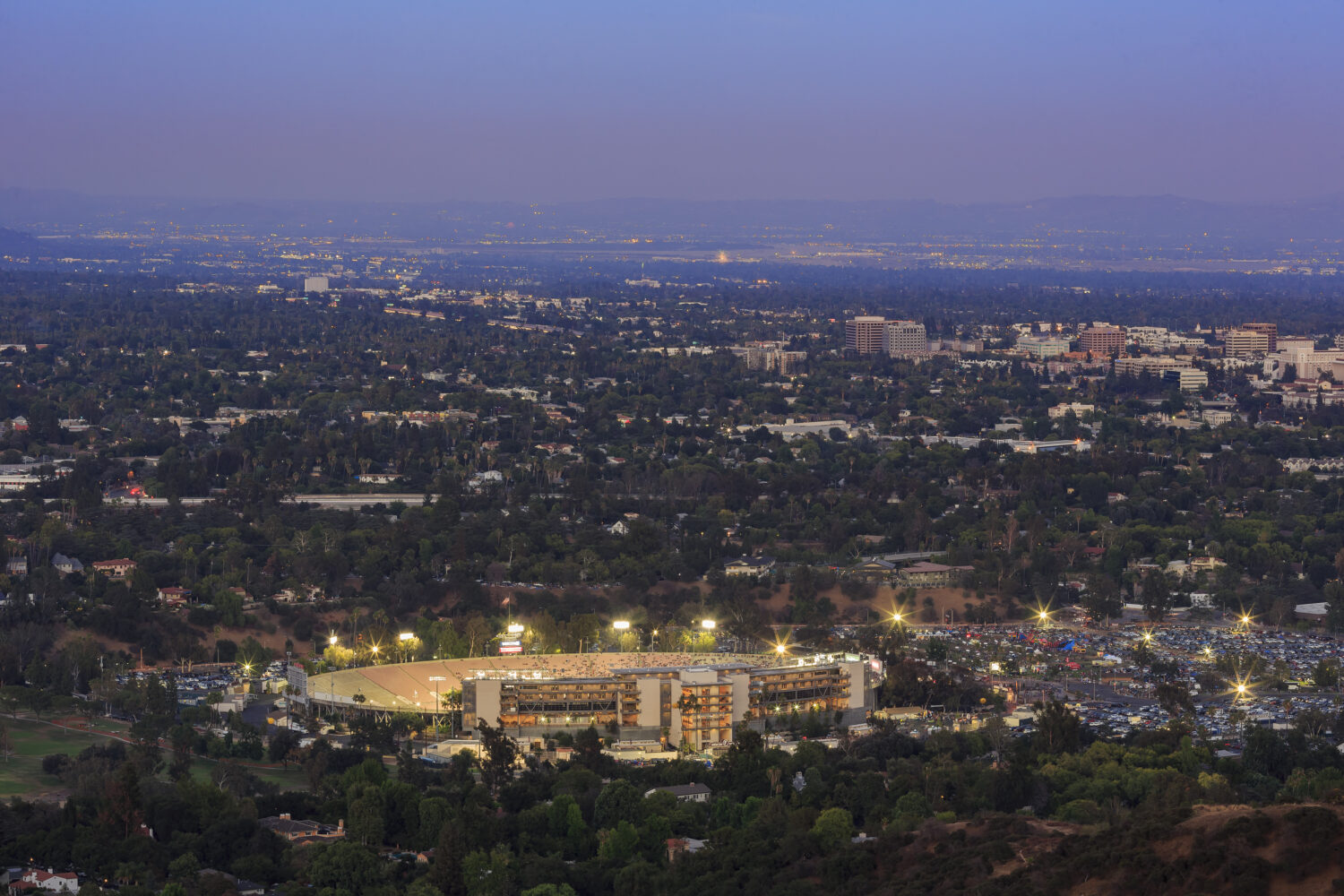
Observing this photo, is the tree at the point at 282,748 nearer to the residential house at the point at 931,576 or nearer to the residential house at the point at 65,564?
the residential house at the point at 65,564

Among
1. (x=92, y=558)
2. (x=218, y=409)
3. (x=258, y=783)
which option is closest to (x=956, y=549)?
(x=92, y=558)

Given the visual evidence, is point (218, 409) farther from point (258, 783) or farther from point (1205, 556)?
point (258, 783)

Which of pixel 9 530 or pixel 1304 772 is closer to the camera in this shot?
pixel 1304 772

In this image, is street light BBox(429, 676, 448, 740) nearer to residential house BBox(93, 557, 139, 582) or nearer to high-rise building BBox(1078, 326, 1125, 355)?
residential house BBox(93, 557, 139, 582)

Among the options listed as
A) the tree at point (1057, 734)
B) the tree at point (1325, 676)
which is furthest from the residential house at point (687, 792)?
the tree at point (1325, 676)

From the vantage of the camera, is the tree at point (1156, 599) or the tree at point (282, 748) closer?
the tree at point (282, 748)

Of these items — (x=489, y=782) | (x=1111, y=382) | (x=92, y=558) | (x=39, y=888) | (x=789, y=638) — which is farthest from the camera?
(x=1111, y=382)
